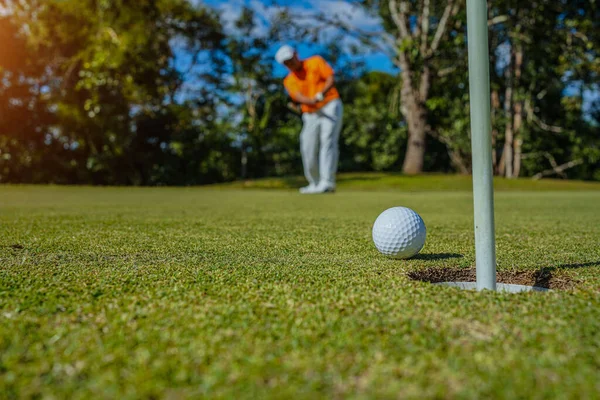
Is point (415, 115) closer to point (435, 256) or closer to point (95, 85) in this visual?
point (95, 85)

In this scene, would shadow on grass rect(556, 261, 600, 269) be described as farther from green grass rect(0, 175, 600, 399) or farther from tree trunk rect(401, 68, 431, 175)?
tree trunk rect(401, 68, 431, 175)

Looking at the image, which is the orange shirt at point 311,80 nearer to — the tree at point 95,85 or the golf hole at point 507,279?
the golf hole at point 507,279

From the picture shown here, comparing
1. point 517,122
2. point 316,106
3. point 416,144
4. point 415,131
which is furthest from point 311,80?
point 517,122

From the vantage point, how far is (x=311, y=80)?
865 cm

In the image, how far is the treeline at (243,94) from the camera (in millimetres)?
16688

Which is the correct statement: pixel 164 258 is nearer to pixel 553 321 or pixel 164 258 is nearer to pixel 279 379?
pixel 279 379

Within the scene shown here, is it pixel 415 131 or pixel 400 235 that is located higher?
pixel 415 131

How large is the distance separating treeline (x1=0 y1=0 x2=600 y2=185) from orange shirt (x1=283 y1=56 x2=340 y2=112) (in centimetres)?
726

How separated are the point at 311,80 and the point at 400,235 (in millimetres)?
6619

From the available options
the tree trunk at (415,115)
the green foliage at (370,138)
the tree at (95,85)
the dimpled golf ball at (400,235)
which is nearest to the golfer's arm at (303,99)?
the dimpled golf ball at (400,235)

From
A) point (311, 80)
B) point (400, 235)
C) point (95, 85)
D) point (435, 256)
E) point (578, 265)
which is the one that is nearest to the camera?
point (578, 265)

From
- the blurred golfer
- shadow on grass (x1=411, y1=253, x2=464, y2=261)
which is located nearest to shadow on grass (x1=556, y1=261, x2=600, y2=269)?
shadow on grass (x1=411, y1=253, x2=464, y2=261)

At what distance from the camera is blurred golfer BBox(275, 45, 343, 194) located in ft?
27.6

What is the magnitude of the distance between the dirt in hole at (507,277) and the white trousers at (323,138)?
670 centimetres
